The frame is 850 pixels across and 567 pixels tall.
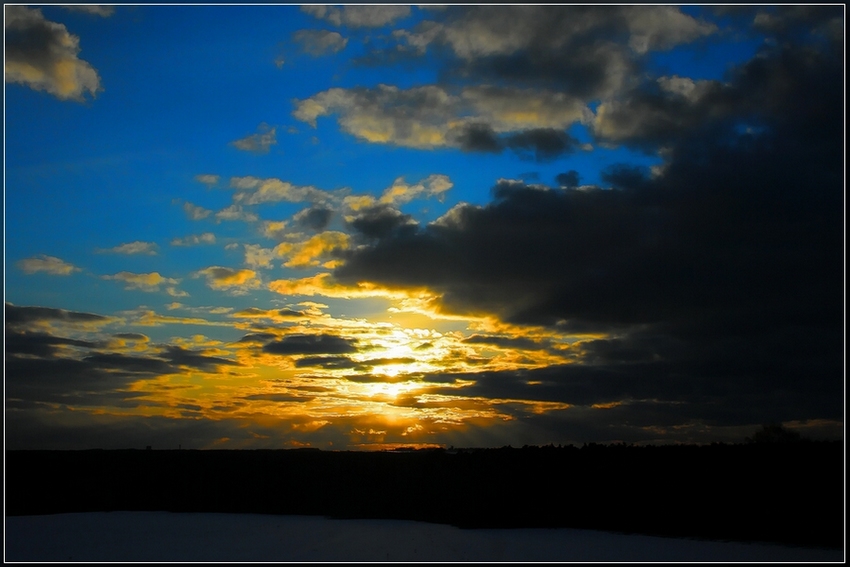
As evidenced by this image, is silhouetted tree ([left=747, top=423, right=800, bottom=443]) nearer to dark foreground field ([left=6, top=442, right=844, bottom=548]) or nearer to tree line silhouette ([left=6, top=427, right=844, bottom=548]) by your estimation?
tree line silhouette ([left=6, top=427, right=844, bottom=548])

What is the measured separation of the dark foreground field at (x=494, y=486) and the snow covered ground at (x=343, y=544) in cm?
129

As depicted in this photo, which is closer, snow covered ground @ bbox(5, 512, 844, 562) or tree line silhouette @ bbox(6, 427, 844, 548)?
snow covered ground @ bbox(5, 512, 844, 562)

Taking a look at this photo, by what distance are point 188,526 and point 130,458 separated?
12942 millimetres

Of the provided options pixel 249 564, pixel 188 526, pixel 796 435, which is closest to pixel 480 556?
pixel 249 564

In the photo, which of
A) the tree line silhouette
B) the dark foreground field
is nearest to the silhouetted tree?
the tree line silhouette

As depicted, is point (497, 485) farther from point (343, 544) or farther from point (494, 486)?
point (343, 544)

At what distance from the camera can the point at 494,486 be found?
27906mm

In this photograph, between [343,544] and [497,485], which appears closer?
[343,544]

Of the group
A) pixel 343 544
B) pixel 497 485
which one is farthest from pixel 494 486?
pixel 343 544

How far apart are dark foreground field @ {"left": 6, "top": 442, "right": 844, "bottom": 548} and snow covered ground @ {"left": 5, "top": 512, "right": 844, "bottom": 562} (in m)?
1.29

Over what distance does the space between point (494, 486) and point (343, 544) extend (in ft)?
27.8

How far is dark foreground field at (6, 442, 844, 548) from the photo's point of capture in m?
21.2

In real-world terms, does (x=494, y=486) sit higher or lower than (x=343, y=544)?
higher

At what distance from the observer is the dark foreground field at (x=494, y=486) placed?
21.2 m
